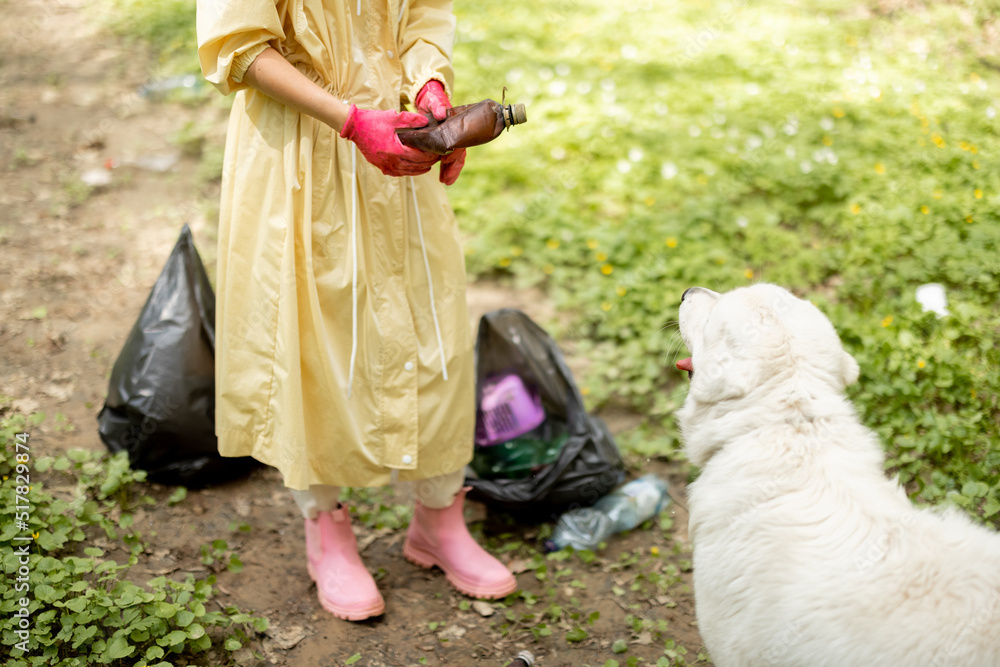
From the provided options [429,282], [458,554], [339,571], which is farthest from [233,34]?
[458,554]

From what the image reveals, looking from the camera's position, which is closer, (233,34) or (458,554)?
(233,34)

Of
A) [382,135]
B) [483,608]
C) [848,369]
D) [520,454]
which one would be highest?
[382,135]

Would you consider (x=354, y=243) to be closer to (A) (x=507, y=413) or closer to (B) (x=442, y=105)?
(B) (x=442, y=105)

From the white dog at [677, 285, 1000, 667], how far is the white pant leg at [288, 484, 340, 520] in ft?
4.26

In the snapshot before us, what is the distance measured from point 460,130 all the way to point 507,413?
146 cm

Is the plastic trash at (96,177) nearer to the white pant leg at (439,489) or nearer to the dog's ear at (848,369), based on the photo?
the white pant leg at (439,489)

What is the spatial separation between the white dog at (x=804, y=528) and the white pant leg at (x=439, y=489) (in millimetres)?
1002

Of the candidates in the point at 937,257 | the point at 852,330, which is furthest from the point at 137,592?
the point at 937,257

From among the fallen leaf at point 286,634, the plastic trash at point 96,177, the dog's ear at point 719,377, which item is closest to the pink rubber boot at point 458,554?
the fallen leaf at point 286,634

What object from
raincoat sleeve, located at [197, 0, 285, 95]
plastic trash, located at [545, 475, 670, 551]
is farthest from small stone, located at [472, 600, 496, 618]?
raincoat sleeve, located at [197, 0, 285, 95]

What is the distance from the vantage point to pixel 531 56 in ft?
21.8

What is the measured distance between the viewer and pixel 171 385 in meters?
2.90

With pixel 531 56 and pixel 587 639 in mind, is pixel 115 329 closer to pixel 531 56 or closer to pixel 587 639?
pixel 587 639

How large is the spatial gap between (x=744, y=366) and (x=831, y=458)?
302mm
